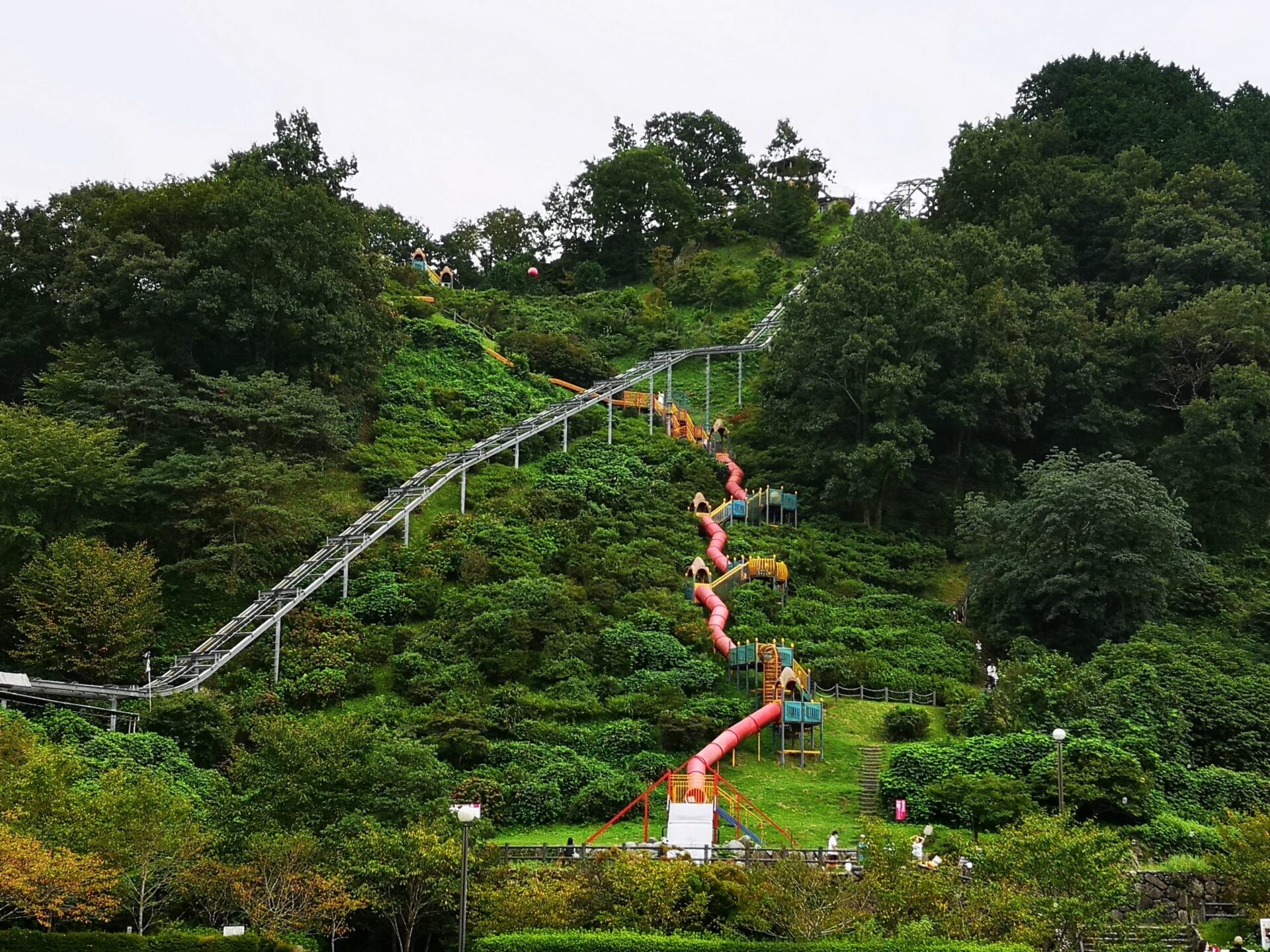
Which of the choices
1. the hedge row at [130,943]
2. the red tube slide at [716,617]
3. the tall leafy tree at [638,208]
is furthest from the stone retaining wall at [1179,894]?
the tall leafy tree at [638,208]

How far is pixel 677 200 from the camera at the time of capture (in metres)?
93.2

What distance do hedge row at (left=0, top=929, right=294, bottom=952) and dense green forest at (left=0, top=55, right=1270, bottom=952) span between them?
65 centimetres

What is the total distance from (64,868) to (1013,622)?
100 feet

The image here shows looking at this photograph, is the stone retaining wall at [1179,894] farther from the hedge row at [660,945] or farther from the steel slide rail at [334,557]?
the steel slide rail at [334,557]

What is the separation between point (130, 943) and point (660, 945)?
358 inches

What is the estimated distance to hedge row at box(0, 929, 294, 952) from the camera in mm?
25828

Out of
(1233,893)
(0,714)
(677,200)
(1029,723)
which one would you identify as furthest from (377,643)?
(677,200)

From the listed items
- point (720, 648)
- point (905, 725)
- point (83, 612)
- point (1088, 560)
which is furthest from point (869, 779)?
point (83, 612)

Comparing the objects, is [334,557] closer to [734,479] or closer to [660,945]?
[734,479]

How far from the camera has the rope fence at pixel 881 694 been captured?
145 feet

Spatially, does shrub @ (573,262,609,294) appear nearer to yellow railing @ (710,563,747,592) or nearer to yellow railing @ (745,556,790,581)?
yellow railing @ (745,556,790,581)

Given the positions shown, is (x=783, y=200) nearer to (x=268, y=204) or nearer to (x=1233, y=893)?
(x=268, y=204)

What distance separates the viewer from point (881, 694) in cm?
4422

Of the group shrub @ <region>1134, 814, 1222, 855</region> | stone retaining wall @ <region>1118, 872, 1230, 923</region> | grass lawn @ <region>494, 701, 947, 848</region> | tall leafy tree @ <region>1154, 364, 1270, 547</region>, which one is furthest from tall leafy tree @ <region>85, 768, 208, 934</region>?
tall leafy tree @ <region>1154, 364, 1270, 547</region>
